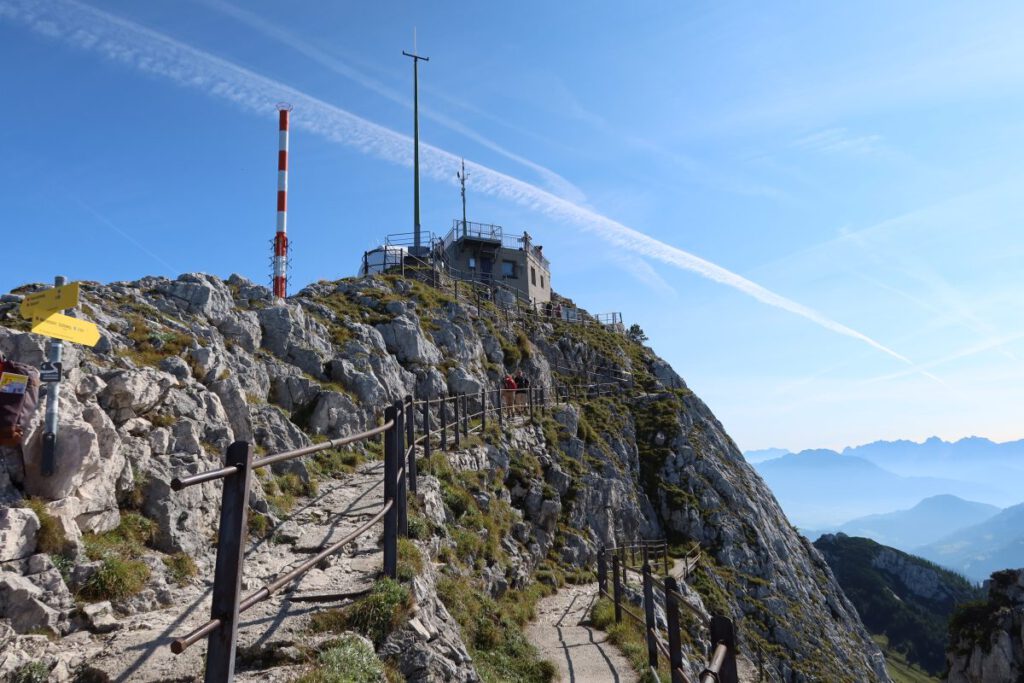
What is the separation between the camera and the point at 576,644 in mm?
13398

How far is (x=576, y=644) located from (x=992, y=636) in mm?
41605

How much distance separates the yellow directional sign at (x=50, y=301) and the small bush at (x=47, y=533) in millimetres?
2590

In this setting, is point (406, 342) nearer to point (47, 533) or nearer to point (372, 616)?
point (47, 533)

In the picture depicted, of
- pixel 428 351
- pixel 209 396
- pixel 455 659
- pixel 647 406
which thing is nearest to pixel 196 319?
pixel 209 396

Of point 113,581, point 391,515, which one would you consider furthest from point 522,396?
point 113,581

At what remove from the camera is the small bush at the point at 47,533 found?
757cm

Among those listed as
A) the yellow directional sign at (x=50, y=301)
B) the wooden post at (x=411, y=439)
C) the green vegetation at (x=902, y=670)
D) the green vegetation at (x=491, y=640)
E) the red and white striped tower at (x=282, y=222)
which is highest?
the red and white striped tower at (x=282, y=222)

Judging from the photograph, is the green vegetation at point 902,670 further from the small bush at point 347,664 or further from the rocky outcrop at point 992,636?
the small bush at point 347,664

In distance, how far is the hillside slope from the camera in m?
8.56

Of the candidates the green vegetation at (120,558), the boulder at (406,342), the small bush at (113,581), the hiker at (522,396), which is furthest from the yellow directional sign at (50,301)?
the hiker at (522,396)

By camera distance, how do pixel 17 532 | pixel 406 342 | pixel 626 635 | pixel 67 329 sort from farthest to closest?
pixel 406 342
pixel 626 635
pixel 67 329
pixel 17 532

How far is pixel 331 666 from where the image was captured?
5.65m

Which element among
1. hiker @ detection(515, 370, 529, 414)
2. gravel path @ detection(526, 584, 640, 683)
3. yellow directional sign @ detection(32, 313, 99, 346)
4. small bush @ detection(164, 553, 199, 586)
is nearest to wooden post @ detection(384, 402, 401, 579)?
small bush @ detection(164, 553, 199, 586)

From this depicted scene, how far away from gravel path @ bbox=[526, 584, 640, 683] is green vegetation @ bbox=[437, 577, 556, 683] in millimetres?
874
